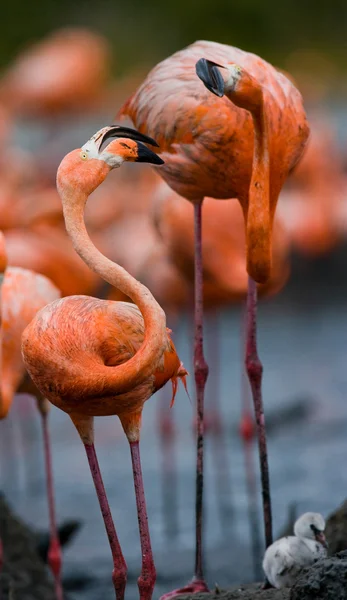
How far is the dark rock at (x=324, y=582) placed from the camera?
115 inches

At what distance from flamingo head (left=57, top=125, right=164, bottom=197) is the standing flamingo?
0.44 metres

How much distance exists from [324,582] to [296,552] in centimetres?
81

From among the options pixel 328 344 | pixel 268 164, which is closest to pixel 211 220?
pixel 268 164

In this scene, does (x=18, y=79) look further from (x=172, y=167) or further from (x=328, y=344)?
(x=172, y=167)

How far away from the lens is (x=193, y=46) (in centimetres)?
434

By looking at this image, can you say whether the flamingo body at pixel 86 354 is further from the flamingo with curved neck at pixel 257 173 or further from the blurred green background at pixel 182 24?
the blurred green background at pixel 182 24

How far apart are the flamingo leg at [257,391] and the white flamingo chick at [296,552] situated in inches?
12.9

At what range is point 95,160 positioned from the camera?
133 inches

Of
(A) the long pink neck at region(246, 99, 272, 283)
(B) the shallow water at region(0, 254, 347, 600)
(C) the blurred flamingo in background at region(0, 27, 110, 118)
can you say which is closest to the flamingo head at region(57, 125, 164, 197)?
(A) the long pink neck at region(246, 99, 272, 283)

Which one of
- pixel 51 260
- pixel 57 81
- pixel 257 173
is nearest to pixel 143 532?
pixel 257 173

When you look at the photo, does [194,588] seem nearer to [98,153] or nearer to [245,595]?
[245,595]

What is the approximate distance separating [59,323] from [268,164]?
0.80m

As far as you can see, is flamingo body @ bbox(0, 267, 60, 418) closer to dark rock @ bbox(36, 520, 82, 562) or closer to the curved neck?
the curved neck

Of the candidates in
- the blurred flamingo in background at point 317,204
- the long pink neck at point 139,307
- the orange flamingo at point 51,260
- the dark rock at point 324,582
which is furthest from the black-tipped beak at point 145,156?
the blurred flamingo in background at point 317,204
